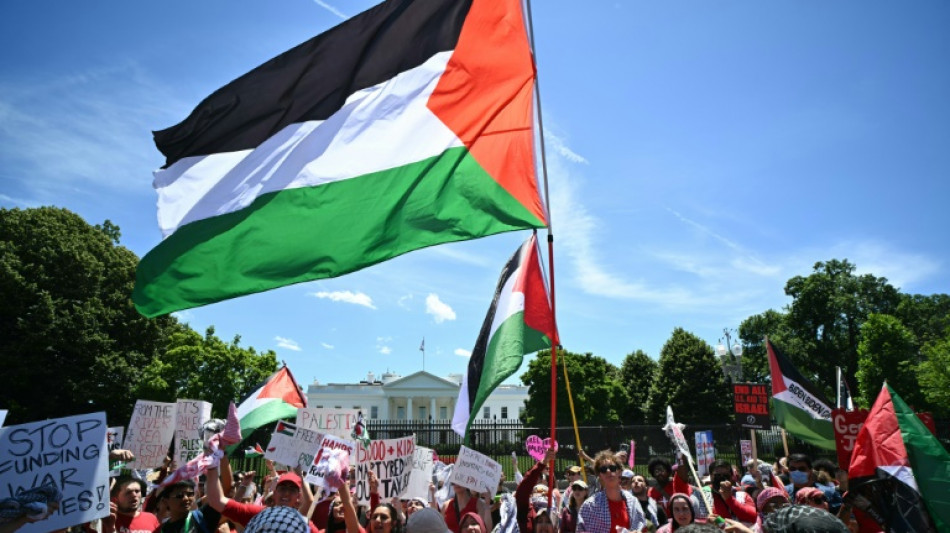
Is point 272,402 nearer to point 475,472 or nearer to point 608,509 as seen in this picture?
point 475,472

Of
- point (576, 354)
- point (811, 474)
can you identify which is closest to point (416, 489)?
point (811, 474)

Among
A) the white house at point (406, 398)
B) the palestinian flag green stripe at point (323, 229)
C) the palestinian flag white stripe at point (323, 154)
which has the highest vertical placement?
the palestinian flag white stripe at point (323, 154)

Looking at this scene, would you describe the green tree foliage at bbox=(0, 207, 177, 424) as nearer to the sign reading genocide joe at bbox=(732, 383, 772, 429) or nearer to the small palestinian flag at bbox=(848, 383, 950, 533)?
the sign reading genocide joe at bbox=(732, 383, 772, 429)

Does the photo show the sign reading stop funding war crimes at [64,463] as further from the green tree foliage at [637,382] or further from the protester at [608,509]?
the green tree foliage at [637,382]

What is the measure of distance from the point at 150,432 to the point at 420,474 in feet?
14.8

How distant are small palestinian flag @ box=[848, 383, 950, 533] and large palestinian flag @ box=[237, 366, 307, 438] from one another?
28.9ft

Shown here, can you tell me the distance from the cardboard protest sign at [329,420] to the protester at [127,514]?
2839 mm

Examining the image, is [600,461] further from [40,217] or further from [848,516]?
[40,217]

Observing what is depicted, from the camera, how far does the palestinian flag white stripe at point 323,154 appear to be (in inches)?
216

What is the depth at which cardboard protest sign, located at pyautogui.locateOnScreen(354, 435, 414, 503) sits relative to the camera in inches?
218

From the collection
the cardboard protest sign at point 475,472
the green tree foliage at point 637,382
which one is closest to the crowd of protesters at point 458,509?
the cardboard protest sign at point 475,472

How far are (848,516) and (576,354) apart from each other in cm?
4727

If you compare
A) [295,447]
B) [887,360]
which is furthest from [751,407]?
[887,360]

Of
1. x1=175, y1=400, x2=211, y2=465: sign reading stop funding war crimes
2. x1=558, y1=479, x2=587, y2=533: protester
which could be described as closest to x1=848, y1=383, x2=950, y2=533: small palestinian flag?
x1=558, y1=479, x2=587, y2=533: protester
